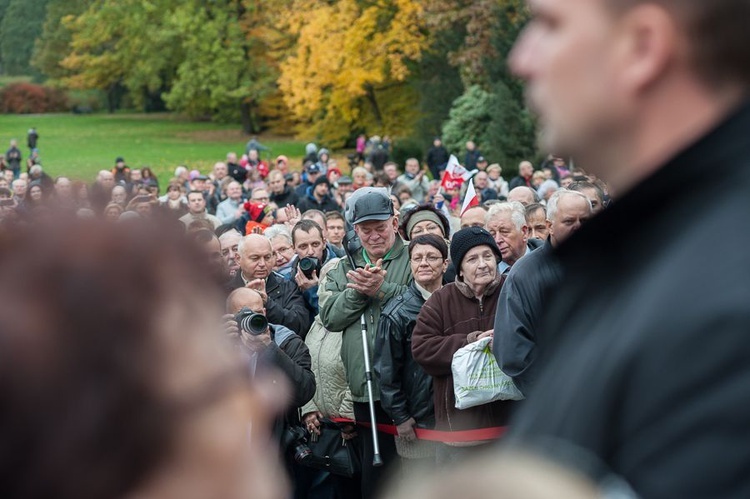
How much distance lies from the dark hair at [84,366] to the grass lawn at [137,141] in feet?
137

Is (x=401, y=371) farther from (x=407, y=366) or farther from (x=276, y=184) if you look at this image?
(x=276, y=184)

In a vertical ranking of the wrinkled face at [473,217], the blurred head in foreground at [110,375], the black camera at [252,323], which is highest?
the blurred head in foreground at [110,375]

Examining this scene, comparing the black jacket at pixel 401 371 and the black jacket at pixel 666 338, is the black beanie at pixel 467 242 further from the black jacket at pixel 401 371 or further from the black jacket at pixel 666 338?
the black jacket at pixel 666 338

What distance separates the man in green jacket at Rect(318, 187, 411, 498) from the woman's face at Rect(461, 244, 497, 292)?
2.24 feet

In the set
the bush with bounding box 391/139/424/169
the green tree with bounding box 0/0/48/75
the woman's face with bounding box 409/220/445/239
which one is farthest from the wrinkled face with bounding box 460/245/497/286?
the green tree with bounding box 0/0/48/75

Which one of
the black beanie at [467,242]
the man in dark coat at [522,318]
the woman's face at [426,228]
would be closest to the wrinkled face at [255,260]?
the woman's face at [426,228]

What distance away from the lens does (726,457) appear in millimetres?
1286

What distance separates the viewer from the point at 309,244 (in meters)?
10.1

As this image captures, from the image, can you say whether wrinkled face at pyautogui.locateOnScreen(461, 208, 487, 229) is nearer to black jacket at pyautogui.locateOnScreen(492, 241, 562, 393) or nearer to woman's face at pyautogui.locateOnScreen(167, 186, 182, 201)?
black jacket at pyautogui.locateOnScreen(492, 241, 562, 393)

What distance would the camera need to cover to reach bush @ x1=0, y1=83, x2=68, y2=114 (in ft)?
306

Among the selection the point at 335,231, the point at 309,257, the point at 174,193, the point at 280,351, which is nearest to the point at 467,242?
the point at 280,351

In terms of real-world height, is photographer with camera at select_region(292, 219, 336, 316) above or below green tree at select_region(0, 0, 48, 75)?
below

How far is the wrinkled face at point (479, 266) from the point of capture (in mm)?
6746

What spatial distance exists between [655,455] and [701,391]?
94mm
